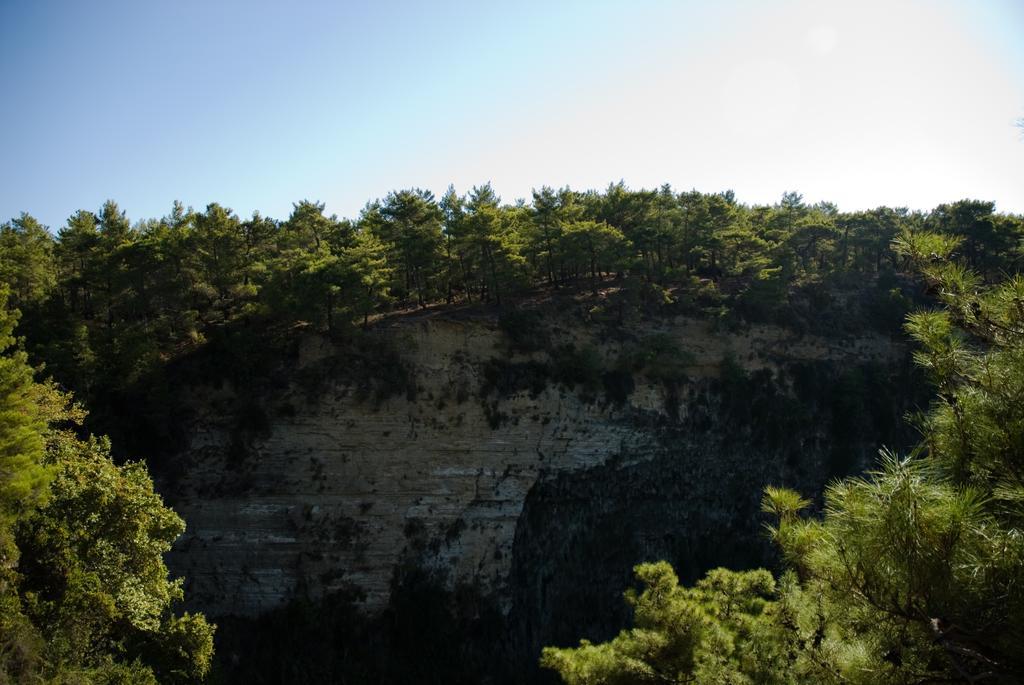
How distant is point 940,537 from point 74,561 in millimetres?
14196

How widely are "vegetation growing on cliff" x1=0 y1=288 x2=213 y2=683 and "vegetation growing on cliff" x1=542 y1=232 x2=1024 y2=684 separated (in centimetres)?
1161

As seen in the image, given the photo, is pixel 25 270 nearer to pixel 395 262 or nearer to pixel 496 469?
pixel 395 262

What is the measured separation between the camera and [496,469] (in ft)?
82.8

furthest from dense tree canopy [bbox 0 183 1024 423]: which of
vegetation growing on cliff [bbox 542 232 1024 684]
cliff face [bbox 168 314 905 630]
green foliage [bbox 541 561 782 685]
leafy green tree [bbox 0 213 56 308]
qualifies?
vegetation growing on cliff [bbox 542 232 1024 684]

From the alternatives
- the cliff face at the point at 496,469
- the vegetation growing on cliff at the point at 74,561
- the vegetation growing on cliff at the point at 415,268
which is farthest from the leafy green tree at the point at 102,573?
the vegetation growing on cliff at the point at 415,268

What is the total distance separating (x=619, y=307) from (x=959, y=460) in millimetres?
24638

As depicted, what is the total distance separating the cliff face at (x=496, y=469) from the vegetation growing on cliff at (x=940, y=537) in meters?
18.5

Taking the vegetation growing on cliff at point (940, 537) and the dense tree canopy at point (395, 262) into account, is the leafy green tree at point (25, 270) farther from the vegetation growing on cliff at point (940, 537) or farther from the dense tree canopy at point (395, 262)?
the vegetation growing on cliff at point (940, 537)

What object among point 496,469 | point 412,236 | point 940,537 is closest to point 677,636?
point 940,537

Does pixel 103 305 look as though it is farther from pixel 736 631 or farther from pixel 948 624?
pixel 948 624

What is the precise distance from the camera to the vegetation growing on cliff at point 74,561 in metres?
10.5

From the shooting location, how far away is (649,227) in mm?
31766

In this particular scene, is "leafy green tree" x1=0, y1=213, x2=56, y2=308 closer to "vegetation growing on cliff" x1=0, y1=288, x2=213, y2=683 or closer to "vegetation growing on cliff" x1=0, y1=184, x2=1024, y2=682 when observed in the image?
"vegetation growing on cliff" x1=0, y1=184, x2=1024, y2=682

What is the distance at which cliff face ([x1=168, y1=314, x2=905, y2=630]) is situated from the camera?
875 inches
